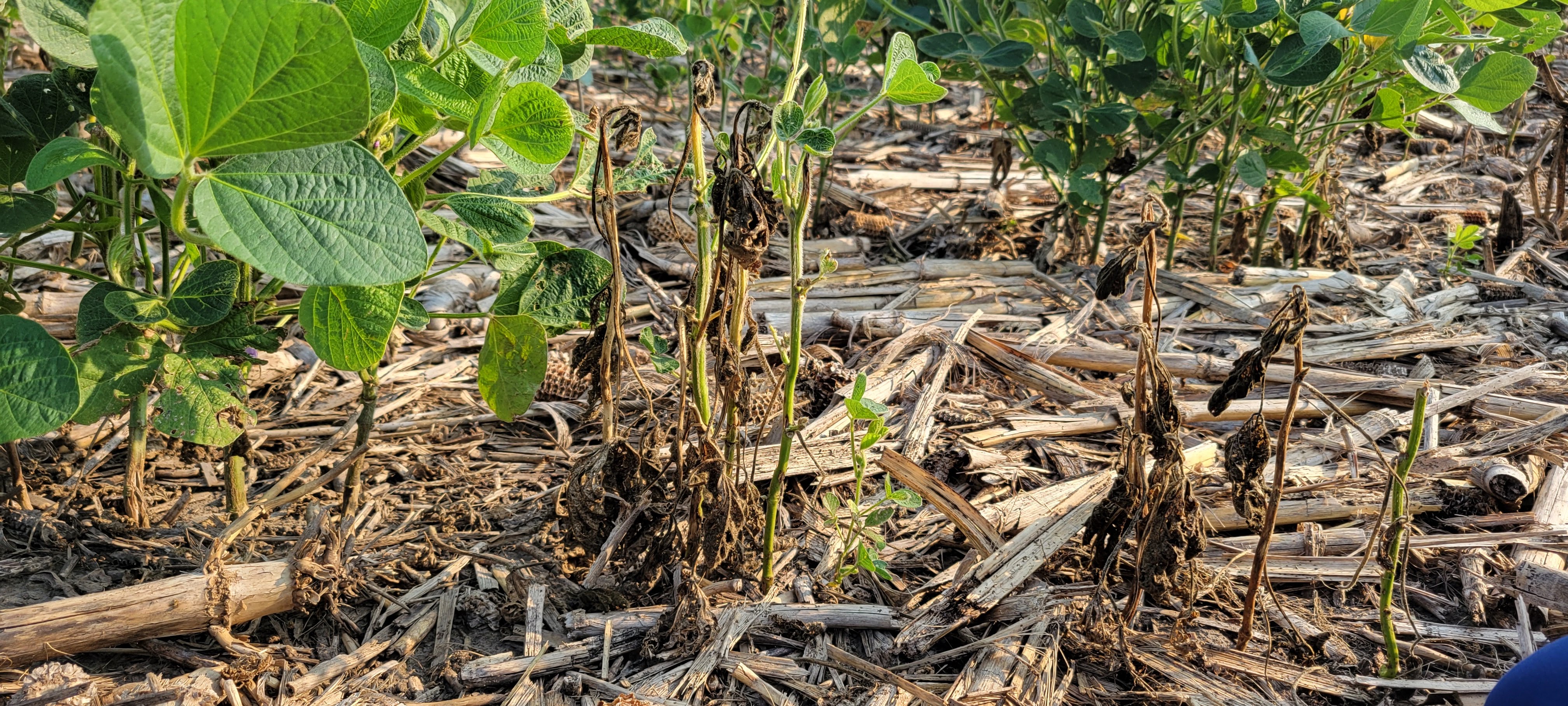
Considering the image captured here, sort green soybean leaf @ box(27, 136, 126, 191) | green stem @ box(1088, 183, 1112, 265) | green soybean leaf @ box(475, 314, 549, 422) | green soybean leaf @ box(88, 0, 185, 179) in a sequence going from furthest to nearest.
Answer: green stem @ box(1088, 183, 1112, 265), green soybean leaf @ box(475, 314, 549, 422), green soybean leaf @ box(27, 136, 126, 191), green soybean leaf @ box(88, 0, 185, 179)

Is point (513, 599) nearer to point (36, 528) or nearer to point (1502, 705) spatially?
point (36, 528)

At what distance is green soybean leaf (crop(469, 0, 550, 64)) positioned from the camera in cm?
109

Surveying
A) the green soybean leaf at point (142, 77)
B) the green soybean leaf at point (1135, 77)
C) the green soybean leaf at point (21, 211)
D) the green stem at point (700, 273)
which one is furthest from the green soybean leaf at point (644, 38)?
the green soybean leaf at point (1135, 77)

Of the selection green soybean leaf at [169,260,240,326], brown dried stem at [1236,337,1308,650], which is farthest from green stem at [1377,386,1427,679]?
green soybean leaf at [169,260,240,326]

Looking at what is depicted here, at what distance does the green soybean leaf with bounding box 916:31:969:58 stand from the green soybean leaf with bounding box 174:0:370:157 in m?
1.88

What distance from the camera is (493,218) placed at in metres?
1.25

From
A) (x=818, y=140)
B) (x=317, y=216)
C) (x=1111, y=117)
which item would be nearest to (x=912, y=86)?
(x=818, y=140)

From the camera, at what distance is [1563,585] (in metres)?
1.49

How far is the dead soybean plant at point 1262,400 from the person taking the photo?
3.84 ft

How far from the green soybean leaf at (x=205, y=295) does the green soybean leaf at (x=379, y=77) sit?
377 mm

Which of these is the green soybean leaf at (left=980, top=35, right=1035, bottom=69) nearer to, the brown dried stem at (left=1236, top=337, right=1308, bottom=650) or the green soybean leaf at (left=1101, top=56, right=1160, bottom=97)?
the green soybean leaf at (left=1101, top=56, right=1160, bottom=97)

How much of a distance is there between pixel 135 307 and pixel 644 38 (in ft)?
2.27

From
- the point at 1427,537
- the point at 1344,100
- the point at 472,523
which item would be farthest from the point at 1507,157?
the point at 472,523

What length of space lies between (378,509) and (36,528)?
1.58 feet
